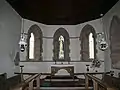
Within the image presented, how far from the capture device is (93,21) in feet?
33.0

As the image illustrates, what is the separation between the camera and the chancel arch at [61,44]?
10.7 m

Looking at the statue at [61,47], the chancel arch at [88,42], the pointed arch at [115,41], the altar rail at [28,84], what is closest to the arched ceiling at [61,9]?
the chancel arch at [88,42]

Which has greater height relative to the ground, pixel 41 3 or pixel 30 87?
pixel 41 3

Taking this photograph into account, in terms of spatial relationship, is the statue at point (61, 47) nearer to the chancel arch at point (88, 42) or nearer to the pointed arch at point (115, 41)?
the chancel arch at point (88, 42)

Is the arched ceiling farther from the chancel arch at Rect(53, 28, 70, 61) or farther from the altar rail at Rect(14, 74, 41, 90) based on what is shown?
the altar rail at Rect(14, 74, 41, 90)

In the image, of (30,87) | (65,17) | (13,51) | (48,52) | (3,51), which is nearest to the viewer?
(30,87)

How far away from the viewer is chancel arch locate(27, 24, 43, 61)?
10.2 m

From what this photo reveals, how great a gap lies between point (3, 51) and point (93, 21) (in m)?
5.13

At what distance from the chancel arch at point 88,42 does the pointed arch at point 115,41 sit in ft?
6.14

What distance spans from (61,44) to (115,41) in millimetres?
3897

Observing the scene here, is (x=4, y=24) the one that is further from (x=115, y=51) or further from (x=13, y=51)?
(x=115, y=51)

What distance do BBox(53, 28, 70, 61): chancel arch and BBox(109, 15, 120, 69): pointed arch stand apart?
3145 millimetres

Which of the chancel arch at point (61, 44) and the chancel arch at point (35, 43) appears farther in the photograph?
the chancel arch at point (61, 44)

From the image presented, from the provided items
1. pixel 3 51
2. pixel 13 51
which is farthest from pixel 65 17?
pixel 3 51
